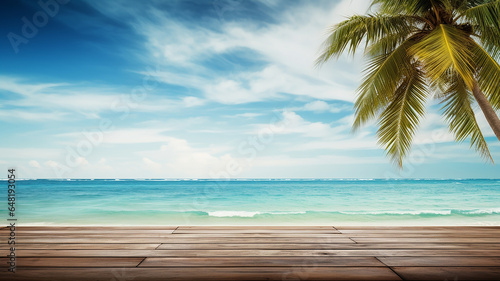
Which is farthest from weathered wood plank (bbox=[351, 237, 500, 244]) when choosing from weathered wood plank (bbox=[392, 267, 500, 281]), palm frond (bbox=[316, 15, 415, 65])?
palm frond (bbox=[316, 15, 415, 65])

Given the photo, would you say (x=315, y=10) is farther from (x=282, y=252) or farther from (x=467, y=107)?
(x=282, y=252)

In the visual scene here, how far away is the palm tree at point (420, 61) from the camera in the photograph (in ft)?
12.4

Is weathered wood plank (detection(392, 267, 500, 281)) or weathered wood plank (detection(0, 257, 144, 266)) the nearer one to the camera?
weathered wood plank (detection(392, 267, 500, 281))

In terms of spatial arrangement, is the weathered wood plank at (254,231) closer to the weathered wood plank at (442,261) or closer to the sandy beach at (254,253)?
the sandy beach at (254,253)

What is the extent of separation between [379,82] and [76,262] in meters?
4.13

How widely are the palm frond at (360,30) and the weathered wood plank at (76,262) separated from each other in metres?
4.03

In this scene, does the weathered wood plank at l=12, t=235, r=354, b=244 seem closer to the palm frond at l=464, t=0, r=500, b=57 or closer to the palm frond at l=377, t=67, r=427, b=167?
the palm frond at l=377, t=67, r=427, b=167

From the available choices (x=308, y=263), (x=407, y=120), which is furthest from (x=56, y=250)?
(x=407, y=120)

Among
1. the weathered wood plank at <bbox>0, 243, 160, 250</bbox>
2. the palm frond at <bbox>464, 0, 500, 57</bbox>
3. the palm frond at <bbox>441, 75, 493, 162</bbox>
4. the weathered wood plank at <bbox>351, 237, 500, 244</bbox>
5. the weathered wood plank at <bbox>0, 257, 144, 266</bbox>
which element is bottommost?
the weathered wood plank at <bbox>351, 237, 500, 244</bbox>

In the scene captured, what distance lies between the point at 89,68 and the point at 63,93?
1.17m

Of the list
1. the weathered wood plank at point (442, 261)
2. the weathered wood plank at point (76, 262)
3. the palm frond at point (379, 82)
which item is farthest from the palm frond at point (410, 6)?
the weathered wood plank at point (76, 262)

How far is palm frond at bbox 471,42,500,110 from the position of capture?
378 centimetres

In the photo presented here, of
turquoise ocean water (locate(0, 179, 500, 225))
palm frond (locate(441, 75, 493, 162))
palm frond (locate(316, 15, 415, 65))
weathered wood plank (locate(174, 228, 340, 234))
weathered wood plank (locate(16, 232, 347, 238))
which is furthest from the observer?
turquoise ocean water (locate(0, 179, 500, 225))

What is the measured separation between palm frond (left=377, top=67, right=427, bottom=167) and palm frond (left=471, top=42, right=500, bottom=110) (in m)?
0.84
